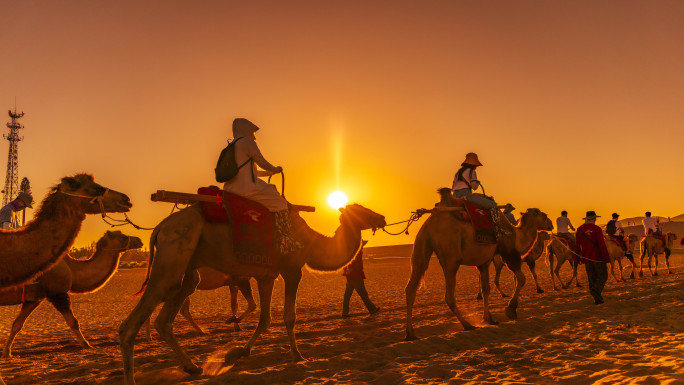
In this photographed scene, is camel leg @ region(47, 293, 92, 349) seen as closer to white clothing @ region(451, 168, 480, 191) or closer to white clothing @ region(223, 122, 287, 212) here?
white clothing @ region(223, 122, 287, 212)

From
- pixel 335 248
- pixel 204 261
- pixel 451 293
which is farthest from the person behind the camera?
pixel 451 293

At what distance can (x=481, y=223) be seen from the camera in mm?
10133

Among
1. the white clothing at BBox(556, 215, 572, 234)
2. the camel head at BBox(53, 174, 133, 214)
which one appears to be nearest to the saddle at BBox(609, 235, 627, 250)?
the white clothing at BBox(556, 215, 572, 234)

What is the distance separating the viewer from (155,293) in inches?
239

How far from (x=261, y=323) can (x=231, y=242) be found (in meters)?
1.71

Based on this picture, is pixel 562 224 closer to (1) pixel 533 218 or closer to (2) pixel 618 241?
(2) pixel 618 241

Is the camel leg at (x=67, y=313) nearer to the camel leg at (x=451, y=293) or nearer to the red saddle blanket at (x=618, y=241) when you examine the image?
the camel leg at (x=451, y=293)

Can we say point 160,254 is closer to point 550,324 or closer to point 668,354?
point 668,354

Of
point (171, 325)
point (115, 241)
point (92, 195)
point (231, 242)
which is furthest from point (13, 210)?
point (231, 242)

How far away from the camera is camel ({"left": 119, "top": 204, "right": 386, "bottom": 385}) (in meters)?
6.09

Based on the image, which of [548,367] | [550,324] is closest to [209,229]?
[548,367]

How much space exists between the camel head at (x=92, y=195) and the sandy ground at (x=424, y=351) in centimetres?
241

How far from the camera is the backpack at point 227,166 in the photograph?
707 centimetres

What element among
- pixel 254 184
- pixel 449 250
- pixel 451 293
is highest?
pixel 254 184
